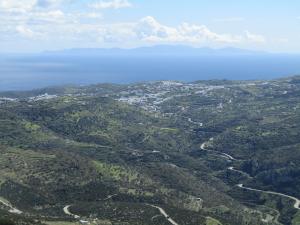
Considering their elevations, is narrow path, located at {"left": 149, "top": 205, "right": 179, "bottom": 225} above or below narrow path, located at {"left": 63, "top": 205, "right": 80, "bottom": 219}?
below

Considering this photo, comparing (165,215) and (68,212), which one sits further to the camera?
(165,215)

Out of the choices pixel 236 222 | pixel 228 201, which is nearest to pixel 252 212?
pixel 228 201

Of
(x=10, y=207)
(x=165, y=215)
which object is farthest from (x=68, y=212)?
(x=165, y=215)

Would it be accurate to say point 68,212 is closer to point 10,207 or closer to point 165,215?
point 10,207

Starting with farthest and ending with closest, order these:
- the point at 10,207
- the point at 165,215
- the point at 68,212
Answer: the point at 165,215 < the point at 68,212 < the point at 10,207

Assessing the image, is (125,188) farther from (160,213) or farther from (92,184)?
(160,213)

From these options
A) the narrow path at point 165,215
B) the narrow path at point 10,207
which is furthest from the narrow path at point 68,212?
the narrow path at point 165,215

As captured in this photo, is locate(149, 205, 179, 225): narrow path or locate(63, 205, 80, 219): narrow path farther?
locate(149, 205, 179, 225): narrow path

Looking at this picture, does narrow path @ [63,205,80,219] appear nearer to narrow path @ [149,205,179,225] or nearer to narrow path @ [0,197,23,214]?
narrow path @ [0,197,23,214]

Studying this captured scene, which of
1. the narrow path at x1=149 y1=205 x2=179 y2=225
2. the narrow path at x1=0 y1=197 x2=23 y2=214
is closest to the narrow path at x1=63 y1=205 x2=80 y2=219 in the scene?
the narrow path at x1=0 y1=197 x2=23 y2=214

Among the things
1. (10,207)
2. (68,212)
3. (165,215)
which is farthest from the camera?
(165,215)

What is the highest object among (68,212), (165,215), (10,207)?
(10,207)
